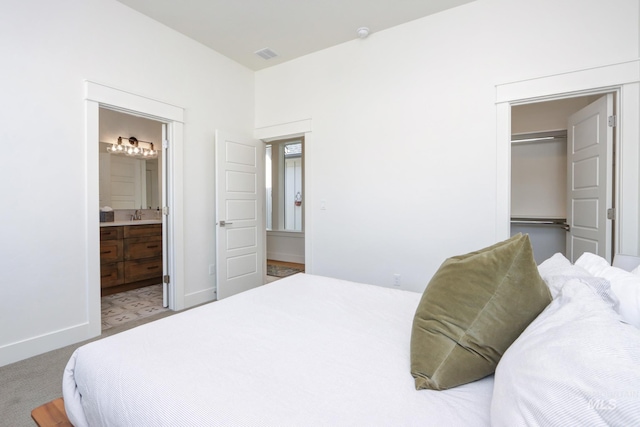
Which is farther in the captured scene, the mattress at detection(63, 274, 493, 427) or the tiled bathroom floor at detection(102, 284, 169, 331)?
the tiled bathroom floor at detection(102, 284, 169, 331)

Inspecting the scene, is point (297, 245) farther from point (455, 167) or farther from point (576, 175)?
point (576, 175)

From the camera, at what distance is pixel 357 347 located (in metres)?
1.23

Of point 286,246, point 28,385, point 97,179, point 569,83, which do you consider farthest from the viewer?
point 286,246

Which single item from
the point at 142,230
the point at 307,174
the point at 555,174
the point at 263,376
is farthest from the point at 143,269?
the point at 555,174

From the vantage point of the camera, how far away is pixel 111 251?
396cm

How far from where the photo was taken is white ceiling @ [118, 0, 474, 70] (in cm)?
295

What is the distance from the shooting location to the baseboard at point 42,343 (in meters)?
2.31

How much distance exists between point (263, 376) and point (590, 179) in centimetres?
340

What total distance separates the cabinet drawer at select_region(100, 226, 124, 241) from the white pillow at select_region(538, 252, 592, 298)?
442 centimetres

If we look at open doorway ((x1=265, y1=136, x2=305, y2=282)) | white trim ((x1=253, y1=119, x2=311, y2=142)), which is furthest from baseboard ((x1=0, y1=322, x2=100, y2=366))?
open doorway ((x1=265, y1=136, x2=305, y2=282))

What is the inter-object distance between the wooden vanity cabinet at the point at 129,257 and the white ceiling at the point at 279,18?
259cm

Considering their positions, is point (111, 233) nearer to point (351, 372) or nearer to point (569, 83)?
point (351, 372)

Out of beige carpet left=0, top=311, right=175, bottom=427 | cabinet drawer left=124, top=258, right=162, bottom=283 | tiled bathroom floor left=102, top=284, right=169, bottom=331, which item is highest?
cabinet drawer left=124, top=258, right=162, bottom=283

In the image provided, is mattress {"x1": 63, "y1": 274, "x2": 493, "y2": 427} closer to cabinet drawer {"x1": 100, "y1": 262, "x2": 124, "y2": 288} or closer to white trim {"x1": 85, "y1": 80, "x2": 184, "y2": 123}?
white trim {"x1": 85, "y1": 80, "x2": 184, "y2": 123}
